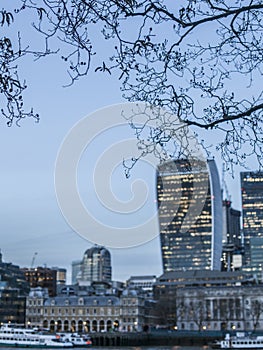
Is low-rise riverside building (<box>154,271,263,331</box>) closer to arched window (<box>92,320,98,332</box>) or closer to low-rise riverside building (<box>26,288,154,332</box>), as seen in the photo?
low-rise riverside building (<box>26,288,154,332</box>)

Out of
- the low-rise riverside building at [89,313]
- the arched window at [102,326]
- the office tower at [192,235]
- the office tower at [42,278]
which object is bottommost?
the arched window at [102,326]

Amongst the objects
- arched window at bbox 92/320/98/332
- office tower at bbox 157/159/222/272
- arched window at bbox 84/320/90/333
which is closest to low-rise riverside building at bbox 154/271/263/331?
arched window at bbox 92/320/98/332

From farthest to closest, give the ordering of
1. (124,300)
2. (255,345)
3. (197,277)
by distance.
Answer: (197,277) → (124,300) → (255,345)

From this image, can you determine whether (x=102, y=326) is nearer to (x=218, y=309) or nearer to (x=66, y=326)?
(x=66, y=326)

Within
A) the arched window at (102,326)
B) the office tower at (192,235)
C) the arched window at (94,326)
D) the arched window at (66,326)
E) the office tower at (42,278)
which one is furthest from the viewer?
the office tower at (192,235)

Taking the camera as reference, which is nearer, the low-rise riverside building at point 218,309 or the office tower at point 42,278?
the low-rise riverside building at point 218,309

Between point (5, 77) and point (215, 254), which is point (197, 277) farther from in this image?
point (5, 77)

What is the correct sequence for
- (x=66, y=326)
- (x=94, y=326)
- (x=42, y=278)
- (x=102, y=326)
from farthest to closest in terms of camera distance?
(x=42, y=278) < (x=66, y=326) < (x=102, y=326) < (x=94, y=326)

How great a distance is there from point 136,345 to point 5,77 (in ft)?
242

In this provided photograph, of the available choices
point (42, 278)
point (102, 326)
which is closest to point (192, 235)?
point (42, 278)

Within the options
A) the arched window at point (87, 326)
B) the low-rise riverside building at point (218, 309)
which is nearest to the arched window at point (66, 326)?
the arched window at point (87, 326)

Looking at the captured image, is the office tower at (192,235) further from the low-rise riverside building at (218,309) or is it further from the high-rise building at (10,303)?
the high-rise building at (10,303)

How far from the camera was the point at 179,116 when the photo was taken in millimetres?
6840

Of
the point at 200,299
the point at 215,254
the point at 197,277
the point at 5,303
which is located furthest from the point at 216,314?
the point at 215,254
